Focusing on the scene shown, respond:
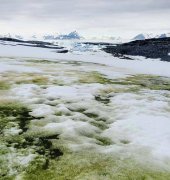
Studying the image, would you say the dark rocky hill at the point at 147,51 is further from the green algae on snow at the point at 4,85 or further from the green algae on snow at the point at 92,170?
the green algae on snow at the point at 92,170

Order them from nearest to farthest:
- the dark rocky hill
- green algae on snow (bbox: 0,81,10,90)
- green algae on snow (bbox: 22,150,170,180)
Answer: green algae on snow (bbox: 22,150,170,180) < green algae on snow (bbox: 0,81,10,90) < the dark rocky hill

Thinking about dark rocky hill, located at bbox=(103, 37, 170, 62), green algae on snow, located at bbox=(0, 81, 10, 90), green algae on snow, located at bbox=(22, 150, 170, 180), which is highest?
green algae on snow, located at bbox=(0, 81, 10, 90)

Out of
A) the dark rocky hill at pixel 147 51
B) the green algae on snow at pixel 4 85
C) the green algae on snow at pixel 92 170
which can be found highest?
the green algae on snow at pixel 4 85

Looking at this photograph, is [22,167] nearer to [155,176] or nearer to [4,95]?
[155,176]

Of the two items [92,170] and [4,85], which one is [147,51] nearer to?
[4,85]

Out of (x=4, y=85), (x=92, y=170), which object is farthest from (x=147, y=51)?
(x=92, y=170)

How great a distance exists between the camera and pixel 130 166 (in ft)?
20.2

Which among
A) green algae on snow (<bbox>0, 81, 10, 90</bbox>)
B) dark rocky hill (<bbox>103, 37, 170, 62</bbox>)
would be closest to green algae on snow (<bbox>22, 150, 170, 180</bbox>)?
green algae on snow (<bbox>0, 81, 10, 90</bbox>)

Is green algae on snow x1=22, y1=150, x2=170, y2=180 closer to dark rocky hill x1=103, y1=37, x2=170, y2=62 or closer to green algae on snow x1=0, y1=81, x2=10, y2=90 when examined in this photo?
green algae on snow x1=0, y1=81, x2=10, y2=90

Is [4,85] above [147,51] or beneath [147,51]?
above

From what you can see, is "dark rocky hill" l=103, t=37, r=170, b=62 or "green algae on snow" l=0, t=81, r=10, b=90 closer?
"green algae on snow" l=0, t=81, r=10, b=90

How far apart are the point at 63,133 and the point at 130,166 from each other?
7.08 feet

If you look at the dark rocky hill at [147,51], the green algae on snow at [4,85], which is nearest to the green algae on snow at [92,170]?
the green algae on snow at [4,85]

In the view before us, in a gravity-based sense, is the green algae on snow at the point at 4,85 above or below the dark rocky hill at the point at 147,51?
above
